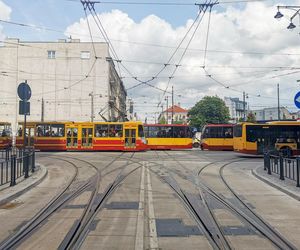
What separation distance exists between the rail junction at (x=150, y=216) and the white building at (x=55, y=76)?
40.1 metres

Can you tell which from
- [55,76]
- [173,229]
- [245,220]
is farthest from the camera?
[55,76]

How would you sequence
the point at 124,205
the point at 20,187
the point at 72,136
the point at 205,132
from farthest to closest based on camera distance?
the point at 205,132, the point at 72,136, the point at 20,187, the point at 124,205

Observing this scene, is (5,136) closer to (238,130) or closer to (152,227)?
(238,130)

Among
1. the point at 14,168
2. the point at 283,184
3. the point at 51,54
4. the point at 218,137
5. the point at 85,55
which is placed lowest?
the point at 283,184

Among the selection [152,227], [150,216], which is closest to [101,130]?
[150,216]

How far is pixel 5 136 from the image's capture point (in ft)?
103

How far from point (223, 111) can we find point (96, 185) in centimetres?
8032

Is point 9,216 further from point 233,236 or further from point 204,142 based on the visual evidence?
point 204,142

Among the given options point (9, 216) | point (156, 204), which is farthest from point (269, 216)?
point (9, 216)

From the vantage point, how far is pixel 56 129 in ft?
97.7

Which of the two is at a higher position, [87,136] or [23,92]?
[23,92]

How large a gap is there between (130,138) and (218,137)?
31.3ft

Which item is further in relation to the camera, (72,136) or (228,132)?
(228,132)

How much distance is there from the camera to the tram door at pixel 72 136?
2980 cm
